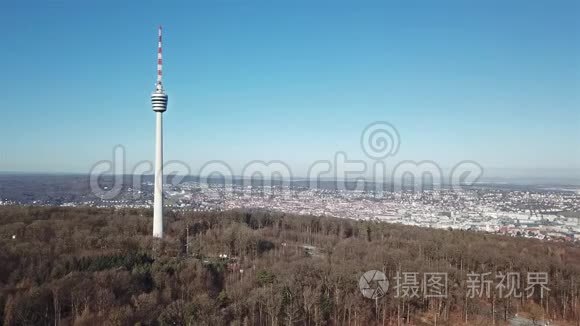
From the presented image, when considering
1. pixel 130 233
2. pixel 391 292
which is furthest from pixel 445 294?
pixel 130 233

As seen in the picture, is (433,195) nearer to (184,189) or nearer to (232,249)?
(184,189)

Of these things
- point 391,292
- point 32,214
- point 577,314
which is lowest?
point 577,314

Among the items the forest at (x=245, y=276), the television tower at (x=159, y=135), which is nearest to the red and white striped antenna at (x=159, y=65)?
the television tower at (x=159, y=135)
